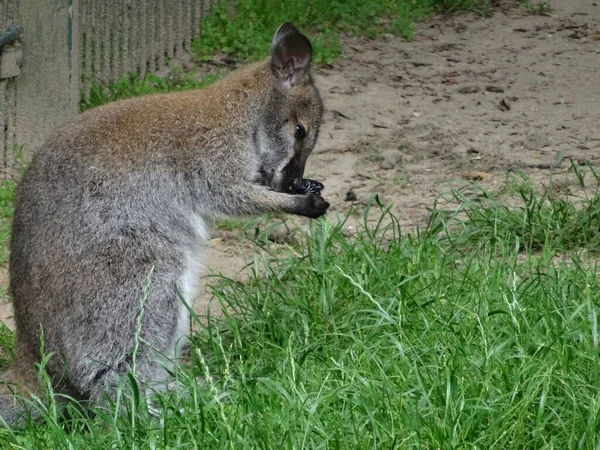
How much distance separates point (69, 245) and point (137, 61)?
412 cm

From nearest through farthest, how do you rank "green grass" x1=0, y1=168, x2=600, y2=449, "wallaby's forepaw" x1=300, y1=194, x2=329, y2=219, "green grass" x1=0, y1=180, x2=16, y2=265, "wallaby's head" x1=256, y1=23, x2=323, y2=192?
"green grass" x1=0, y1=168, x2=600, y2=449
"wallaby's forepaw" x1=300, y1=194, x2=329, y2=219
"wallaby's head" x1=256, y1=23, x2=323, y2=192
"green grass" x1=0, y1=180, x2=16, y2=265

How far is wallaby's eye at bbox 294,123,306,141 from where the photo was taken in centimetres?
579

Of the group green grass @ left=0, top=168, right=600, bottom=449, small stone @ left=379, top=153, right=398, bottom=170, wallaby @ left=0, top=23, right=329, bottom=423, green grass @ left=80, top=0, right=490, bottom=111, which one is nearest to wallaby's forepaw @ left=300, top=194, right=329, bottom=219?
wallaby @ left=0, top=23, right=329, bottom=423

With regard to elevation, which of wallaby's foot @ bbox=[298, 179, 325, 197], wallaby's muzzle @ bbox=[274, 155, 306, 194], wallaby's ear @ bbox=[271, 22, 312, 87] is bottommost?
wallaby's foot @ bbox=[298, 179, 325, 197]

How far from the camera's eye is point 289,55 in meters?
5.81

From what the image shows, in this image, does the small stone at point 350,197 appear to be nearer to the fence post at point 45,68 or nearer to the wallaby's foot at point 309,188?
the wallaby's foot at point 309,188

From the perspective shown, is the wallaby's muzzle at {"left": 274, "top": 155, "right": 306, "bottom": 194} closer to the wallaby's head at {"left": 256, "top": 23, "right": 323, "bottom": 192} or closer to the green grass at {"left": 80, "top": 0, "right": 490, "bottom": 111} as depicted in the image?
the wallaby's head at {"left": 256, "top": 23, "right": 323, "bottom": 192}

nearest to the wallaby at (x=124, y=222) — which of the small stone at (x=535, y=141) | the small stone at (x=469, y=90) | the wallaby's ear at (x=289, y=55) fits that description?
the wallaby's ear at (x=289, y=55)

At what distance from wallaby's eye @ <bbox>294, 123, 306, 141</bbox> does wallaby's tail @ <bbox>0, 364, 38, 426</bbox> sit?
179cm

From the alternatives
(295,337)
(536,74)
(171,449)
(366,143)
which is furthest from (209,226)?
(536,74)

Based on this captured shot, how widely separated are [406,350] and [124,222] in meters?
1.40

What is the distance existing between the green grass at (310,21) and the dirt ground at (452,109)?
0.54ft

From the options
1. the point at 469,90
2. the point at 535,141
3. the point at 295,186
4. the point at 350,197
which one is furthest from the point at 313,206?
the point at 469,90

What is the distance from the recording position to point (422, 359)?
450 cm
